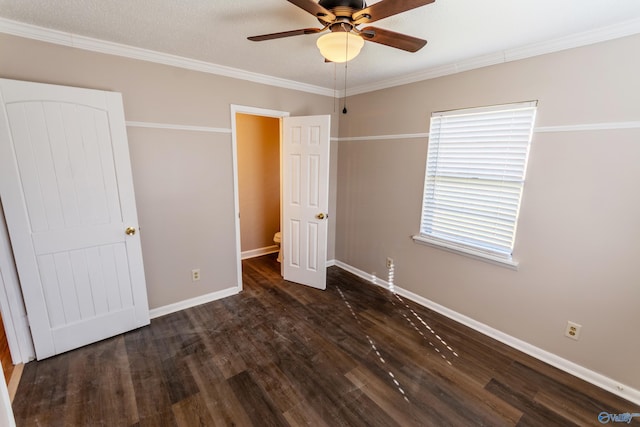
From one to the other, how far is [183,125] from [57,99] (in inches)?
35.0

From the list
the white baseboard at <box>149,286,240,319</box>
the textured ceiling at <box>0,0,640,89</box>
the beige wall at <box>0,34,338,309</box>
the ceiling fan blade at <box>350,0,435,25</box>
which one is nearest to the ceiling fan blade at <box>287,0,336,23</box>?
the ceiling fan blade at <box>350,0,435,25</box>

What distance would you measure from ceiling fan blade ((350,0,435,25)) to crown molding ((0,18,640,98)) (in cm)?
152

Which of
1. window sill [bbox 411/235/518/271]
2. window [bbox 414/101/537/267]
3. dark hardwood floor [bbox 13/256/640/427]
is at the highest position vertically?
window [bbox 414/101/537/267]

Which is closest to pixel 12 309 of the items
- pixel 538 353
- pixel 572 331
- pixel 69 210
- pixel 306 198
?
pixel 69 210

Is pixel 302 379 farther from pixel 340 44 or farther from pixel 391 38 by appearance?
pixel 391 38

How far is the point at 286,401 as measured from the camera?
1872mm

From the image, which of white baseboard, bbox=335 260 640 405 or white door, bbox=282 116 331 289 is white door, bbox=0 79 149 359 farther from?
white baseboard, bbox=335 260 640 405

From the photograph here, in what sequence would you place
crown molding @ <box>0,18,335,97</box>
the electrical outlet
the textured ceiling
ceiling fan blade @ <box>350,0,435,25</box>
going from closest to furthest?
ceiling fan blade @ <box>350,0,435,25</box>
the textured ceiling
crown molding @ <box>0,18,335,97</box>
the electrical outlet

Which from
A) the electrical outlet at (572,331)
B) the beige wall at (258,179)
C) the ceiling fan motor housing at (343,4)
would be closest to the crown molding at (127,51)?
the beige wall at (258,179)

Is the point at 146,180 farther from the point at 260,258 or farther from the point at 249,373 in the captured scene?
the point at 260,258

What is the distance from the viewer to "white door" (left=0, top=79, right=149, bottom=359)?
1.97m

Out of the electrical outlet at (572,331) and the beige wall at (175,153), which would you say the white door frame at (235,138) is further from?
the electrical outlet at (572,331)

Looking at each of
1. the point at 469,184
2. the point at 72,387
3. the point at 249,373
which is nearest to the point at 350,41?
the point at 469,184

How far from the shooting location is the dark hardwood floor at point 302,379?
1771 millimetres
